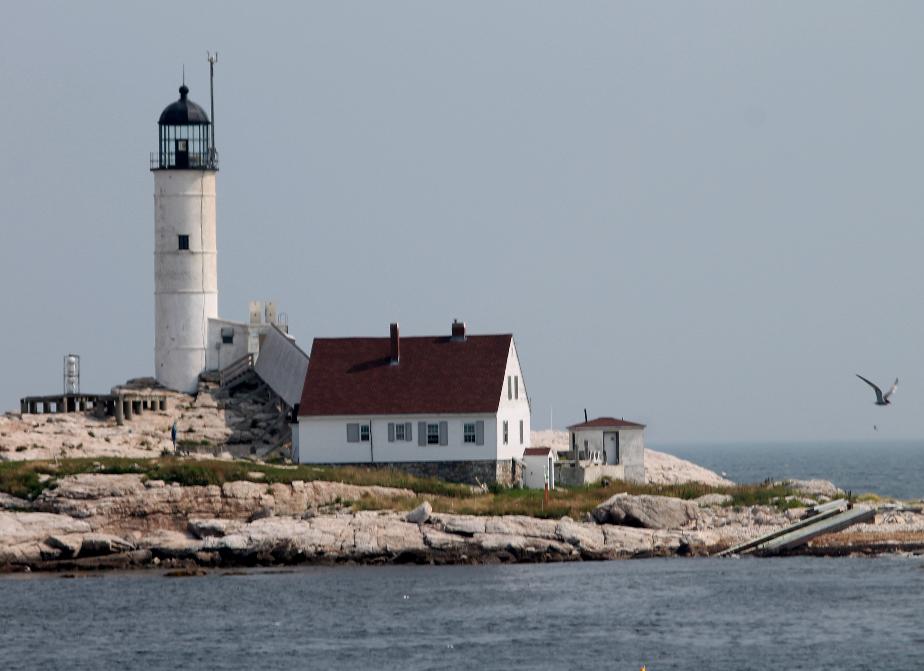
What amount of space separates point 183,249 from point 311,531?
24.0 metres

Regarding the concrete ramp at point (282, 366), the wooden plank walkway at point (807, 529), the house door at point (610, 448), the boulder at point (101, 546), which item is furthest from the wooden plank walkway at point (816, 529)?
the concrete ramp at point (282, 366)

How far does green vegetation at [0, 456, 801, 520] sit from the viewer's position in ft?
197

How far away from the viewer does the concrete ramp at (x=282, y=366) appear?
74.9 meters

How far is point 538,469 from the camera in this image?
222 feet

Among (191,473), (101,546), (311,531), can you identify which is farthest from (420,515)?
(101,546)

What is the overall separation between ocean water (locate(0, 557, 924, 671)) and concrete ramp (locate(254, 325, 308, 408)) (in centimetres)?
1967

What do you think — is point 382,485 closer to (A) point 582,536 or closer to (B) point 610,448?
(A) point 582,536

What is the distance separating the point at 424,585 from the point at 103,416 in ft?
88.9

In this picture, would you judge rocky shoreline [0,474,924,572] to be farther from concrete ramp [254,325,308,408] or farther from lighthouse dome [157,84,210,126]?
lighthouse dome [157,84,210,126]

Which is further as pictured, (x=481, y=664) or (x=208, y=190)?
(x=208, y=190)

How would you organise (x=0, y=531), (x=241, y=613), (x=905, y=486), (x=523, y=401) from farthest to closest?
1. (x=905, y=486)
2. (x=523, y=401)
3. (x=0, y=531)
4. (x=241, y=613)

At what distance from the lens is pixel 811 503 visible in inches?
2485

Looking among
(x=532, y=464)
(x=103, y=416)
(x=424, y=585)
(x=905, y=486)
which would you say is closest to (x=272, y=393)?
(x=103, y=416)

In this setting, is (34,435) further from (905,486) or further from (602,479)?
(905,486)
